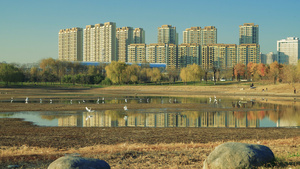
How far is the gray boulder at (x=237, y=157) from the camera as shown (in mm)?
9258

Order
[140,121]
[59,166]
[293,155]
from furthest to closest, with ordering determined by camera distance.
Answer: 1. [140,121]
2. [293,155]
3. [59,166]

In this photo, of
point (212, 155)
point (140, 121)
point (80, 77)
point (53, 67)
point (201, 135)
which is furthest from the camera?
point (53, 67)

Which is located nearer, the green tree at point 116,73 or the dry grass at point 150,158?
the dry grass at point 150,158

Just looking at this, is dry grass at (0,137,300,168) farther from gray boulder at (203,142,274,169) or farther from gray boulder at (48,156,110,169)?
gray boulder at (48,156,110,169)

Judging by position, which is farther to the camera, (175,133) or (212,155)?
(175,133)

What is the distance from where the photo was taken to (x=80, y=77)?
131125 mm

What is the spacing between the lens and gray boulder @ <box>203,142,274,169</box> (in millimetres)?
9258

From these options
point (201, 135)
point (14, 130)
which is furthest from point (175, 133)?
point (14, 130)

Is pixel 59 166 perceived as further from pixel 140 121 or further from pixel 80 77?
pixel 80 77

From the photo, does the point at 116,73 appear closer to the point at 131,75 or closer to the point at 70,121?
the point at 131,75

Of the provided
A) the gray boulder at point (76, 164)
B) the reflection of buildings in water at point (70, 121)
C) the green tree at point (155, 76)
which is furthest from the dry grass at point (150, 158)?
the green tree at point (155, 76)

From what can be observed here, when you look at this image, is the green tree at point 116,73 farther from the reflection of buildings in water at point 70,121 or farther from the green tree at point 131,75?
the reflection of buildings in water at point 70,121

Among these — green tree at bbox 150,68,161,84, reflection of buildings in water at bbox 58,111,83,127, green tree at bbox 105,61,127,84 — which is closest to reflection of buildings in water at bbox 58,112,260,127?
reflection of buildings in water at bbox 58,111,83,127

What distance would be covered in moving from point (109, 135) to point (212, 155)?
539 inches
